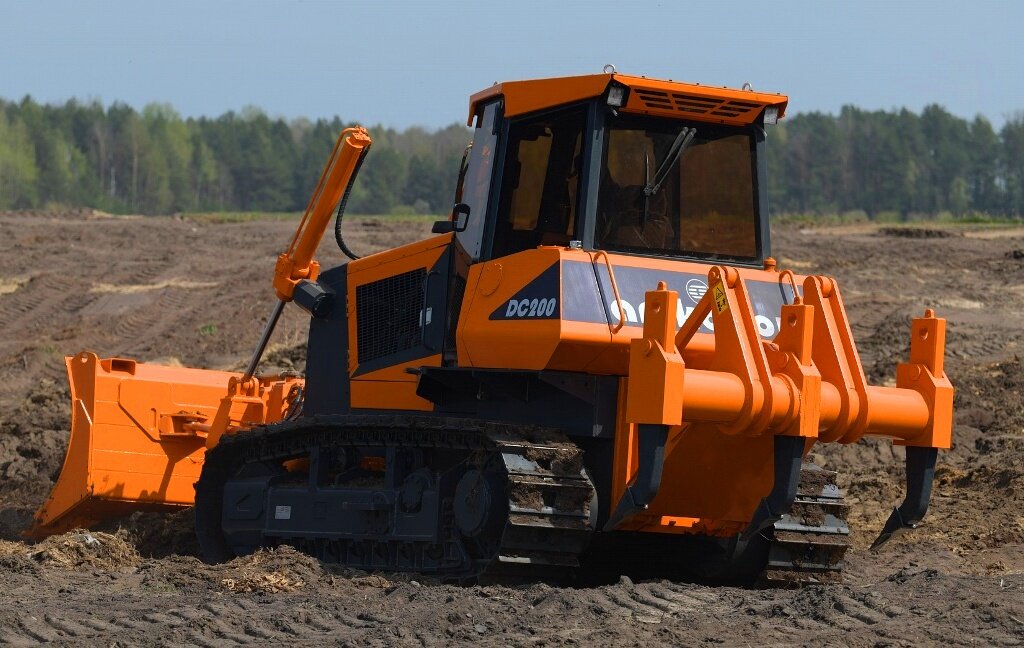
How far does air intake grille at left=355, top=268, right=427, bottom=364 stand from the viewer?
10.3m

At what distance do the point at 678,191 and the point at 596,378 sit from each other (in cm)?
134

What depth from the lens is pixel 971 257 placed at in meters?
28.1

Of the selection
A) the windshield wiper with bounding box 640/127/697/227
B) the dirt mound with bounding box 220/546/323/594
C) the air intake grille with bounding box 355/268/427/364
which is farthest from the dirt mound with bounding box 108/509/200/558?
the windshield wiper with bounding box 640/127/697/227

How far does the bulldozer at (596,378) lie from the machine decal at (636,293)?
14mm

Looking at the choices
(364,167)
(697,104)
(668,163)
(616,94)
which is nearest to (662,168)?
(668,163)

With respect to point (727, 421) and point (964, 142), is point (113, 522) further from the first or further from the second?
point (964, 142)

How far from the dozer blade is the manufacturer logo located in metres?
4.93

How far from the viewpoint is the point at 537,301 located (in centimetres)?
881

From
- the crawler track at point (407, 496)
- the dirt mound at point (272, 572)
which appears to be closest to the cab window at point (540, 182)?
the crawler track at point (407, 496)

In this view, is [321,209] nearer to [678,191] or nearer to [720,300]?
[678,191]

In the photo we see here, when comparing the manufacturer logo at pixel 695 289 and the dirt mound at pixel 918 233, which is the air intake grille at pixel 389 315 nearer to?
the manufacturer logo at pixel 695 289

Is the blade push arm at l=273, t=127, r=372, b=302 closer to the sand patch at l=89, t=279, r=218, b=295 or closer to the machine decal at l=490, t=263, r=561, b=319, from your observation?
the machine decal at l=490, t=263, r=561, b=319

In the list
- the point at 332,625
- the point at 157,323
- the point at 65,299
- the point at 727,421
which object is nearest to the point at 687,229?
the point at 727,421

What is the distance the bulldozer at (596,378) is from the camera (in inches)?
335
